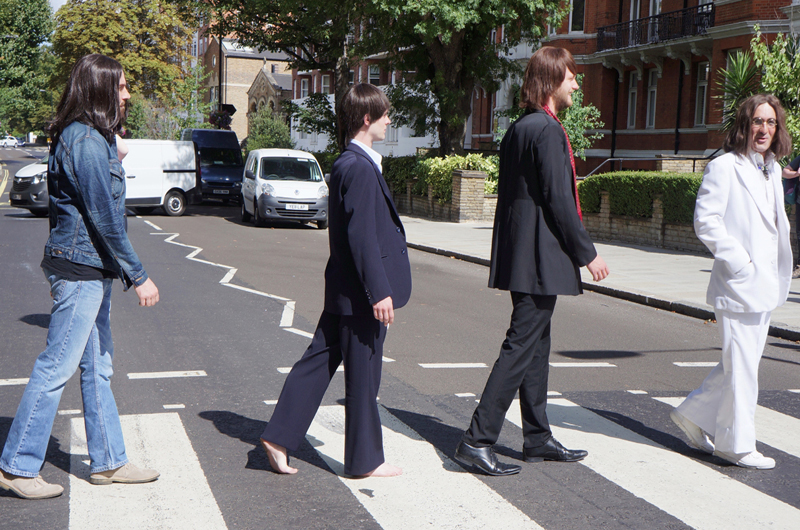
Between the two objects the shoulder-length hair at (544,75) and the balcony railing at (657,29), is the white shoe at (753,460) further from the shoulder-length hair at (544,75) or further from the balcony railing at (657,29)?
the balcony railing at (657,29)

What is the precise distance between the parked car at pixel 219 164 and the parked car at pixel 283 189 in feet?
17.3

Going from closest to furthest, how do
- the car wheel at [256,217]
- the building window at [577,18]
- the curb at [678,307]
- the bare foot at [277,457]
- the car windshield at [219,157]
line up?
the bare foot at [277,457] → the curb at [678,307] → the car wheel at [256,217] → the car windshield at [219,157] → the building window at [577,18]

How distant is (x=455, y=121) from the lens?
25062mm

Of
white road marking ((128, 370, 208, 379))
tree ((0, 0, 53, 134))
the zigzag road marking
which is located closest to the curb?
the zigzag road marking

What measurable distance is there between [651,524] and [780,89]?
12.2 m

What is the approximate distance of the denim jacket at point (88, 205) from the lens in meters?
3.65

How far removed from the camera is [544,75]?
4.20 m

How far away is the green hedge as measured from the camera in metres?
16.0

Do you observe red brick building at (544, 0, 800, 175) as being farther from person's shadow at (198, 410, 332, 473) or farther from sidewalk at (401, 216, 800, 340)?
person's shadow at (198, 410, 332, 473)

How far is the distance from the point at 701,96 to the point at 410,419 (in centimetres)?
2511

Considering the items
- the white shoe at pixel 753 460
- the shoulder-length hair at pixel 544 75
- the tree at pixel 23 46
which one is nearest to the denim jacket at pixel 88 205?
the shoulder-length hair at pixel 544 75

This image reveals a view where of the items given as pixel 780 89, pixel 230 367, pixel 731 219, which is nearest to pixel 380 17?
pixel 780 89

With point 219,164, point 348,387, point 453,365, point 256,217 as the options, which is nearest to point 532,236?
point 348,387

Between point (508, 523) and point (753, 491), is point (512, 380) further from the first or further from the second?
point (753, 491)
